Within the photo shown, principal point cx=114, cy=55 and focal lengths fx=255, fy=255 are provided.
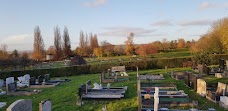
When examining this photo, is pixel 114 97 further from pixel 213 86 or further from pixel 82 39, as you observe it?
pixel 82 39

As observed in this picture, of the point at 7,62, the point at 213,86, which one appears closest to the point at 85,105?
the point at 213,86

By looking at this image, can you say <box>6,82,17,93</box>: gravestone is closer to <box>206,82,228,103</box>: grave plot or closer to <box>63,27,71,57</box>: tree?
<box>206,82,228,103</box>: grave plot

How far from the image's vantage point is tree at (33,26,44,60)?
2672 inches

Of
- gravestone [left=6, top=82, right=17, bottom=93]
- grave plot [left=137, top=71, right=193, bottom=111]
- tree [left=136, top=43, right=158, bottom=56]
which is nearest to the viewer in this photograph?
grave plot [left=137, top=71, right=193, bottom=111]

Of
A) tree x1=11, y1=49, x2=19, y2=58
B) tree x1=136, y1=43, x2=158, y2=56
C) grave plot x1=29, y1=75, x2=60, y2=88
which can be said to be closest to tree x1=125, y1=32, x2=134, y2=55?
tree x1=136, y1=43, x2=158, y2=56

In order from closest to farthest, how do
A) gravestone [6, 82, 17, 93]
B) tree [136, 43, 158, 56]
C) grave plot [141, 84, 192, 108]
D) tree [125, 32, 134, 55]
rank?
grave plot [141, 84, 192, 108], gravestone [6, 82, 17, 93], tree [136, 43, 158, 56], tree [125, 32, 134, 55]

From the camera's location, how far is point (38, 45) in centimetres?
7031

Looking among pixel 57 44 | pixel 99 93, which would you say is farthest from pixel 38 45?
pixel 99 93

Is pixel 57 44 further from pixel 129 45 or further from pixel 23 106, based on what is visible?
pixel 23 106

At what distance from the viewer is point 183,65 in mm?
38094

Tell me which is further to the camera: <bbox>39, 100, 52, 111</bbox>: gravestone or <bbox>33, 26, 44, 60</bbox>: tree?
<bbox>33, 26, 44, 60</bbox>: tree

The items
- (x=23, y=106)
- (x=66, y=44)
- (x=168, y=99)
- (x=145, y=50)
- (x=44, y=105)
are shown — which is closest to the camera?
(x=23, y=106)

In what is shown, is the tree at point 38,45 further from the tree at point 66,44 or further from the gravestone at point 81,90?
the gravestone at point 81,90

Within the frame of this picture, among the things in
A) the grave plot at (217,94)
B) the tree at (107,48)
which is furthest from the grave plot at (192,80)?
the tree at (107,48)
